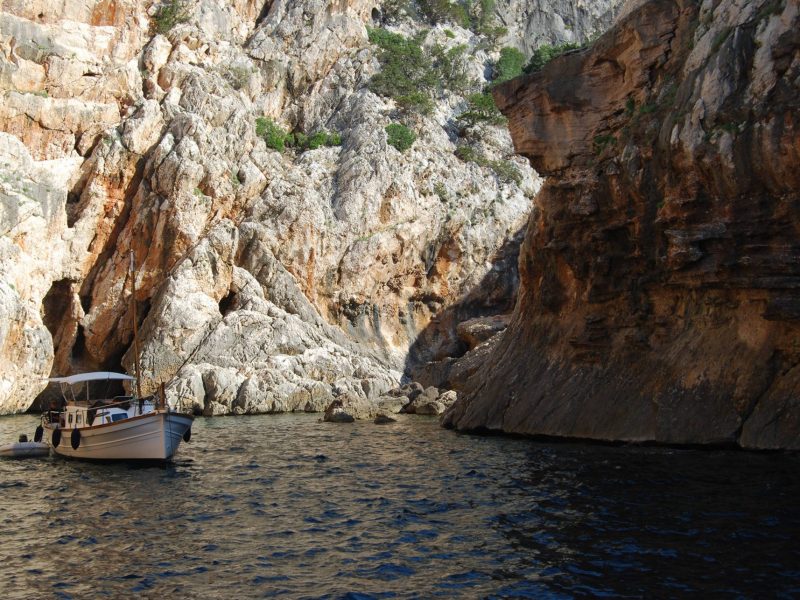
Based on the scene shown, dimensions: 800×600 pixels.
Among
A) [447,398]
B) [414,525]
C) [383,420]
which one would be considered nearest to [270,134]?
[447,398]

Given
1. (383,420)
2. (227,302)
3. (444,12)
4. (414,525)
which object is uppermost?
(444,12)

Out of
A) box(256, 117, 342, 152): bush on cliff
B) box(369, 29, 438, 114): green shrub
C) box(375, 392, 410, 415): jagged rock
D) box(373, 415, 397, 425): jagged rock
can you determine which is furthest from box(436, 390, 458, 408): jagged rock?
box(369, 29, 438, 114): green shrub

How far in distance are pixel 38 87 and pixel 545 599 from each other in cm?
5587

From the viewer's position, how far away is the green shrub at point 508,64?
81438 mm

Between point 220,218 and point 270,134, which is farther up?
point 270,134

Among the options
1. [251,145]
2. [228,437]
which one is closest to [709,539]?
[228,437]

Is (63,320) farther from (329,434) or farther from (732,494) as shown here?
(732,494)

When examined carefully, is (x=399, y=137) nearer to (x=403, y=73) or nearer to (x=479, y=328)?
(x=403, y=73)

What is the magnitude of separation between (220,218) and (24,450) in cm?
3046

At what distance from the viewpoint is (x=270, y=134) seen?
65.1m

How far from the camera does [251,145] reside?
6175cm

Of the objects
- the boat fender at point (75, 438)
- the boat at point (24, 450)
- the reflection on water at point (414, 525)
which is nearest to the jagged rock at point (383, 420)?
the reflection on water at point (414, 525)

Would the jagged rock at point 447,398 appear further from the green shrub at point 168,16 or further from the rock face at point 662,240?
the green shrub at point 168,16

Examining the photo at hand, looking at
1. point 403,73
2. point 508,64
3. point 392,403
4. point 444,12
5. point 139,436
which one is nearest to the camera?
point 139,436
